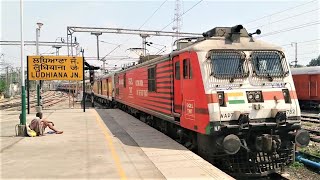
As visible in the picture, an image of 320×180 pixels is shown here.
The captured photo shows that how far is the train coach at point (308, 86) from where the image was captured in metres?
26.3

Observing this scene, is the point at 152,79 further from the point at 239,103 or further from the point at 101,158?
the point at 239,103

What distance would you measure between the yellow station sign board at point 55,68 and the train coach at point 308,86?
16.2 meters

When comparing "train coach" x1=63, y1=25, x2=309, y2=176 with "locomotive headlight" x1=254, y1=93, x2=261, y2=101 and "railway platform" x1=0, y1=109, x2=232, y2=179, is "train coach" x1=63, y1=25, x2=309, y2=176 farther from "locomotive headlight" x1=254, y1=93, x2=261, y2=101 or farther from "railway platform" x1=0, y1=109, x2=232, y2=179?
"railway platform" x1=0, y1=109, x2=232, y2=179

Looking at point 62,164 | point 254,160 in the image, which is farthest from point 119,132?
point 254,160

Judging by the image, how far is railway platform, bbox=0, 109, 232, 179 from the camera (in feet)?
23.4

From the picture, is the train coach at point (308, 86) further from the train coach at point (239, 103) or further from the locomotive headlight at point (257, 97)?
the locomotive headlight at point (257, 97)

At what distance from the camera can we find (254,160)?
8.22m

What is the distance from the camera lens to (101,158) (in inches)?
337

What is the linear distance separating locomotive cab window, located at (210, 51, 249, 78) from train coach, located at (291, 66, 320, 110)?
1948 cm

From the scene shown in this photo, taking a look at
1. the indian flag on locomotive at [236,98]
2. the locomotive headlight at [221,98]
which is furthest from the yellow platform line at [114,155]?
the indian flag on locomotive at [236,98]

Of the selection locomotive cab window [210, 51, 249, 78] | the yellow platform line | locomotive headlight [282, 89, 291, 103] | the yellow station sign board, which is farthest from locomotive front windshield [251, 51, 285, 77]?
the yellow station sign board

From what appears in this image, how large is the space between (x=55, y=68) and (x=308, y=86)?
17681 millimetres

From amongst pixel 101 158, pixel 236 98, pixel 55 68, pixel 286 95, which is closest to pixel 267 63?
pixel 286 95

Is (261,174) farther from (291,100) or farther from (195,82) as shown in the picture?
(195,82)
